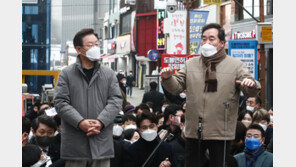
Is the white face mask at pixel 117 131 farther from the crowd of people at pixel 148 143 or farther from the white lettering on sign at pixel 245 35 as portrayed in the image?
the white lettering on sign at pixel 245 35

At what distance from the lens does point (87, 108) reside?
4.69m

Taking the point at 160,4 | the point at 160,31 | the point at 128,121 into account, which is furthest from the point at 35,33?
the point at 160,31

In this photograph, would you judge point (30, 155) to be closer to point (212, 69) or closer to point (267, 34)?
point (212, 69)

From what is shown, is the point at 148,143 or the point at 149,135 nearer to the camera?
the point at 149,135

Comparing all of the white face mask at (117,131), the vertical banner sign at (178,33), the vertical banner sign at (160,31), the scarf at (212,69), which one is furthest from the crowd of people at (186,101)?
the vertical banner sign at (160,31)

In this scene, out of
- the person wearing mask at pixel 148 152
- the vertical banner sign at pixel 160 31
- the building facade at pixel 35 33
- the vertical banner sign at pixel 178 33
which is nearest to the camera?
the person wearing mask at pixel 148 152

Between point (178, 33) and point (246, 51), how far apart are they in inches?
402

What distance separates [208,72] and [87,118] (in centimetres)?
120

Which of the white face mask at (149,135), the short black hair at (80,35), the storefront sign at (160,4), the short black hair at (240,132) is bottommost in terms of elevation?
the short black hair at (240,132)

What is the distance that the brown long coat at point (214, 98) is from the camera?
4.34 metres

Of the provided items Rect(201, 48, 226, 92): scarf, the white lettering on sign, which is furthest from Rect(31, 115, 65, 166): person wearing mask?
the white lettering on sign

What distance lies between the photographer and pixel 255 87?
13.7 ft

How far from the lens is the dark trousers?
4.38 m

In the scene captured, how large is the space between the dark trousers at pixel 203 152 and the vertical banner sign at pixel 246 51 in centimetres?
920
